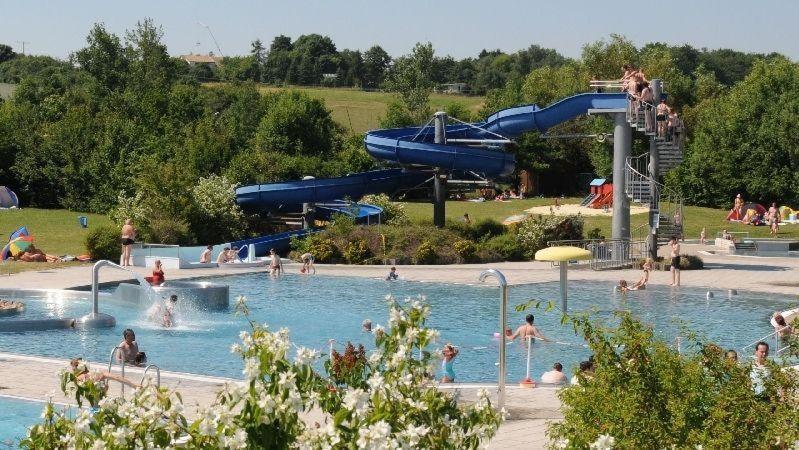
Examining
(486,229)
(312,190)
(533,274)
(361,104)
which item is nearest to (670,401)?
(533,274)

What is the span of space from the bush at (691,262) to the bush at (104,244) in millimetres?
15002

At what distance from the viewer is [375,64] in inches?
5738

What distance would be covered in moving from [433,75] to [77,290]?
4745cm

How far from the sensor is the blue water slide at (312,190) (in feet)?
122

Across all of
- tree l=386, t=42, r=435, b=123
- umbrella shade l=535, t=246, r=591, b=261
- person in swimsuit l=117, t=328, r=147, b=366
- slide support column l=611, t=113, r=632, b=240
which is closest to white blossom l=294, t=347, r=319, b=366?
person in swimsuit l=117, t=328, r=147, b=366

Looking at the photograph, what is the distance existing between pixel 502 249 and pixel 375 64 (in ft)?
374

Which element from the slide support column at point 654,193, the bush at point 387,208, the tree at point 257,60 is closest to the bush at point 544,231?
the slide support column at point 654,193

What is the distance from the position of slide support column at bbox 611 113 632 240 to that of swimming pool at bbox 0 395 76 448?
2099 centimetres

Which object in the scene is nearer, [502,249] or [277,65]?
[502,249]

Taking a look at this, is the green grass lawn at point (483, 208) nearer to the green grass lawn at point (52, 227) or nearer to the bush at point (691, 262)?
the green grass lawn at point (52, 227)

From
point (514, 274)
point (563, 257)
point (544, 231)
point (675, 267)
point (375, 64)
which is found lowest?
point (514, 274)

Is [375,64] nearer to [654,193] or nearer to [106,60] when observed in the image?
[106,60]

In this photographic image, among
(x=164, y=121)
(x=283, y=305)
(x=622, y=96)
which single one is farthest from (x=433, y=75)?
(x=283, y=305)

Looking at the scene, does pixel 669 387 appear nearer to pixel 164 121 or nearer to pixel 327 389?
pixel 327 389
